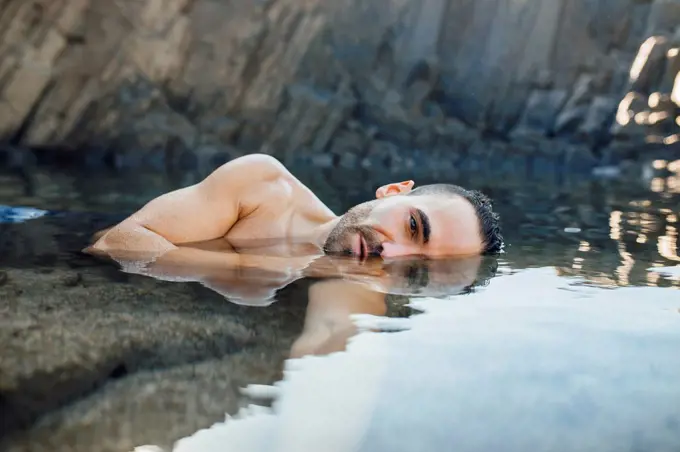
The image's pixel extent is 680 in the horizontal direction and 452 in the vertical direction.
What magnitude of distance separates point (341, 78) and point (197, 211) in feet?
23.4

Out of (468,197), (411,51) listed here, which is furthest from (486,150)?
(468,197)

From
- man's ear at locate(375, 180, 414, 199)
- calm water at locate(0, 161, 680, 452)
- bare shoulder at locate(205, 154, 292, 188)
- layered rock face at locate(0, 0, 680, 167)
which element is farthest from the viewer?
layered rock face at locate(0, 0, 680, 167)

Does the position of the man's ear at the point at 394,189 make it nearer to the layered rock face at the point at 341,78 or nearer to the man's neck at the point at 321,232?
the man's neck at the point at 321,232

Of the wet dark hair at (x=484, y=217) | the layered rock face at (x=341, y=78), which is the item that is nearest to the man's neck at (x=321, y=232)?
the wet dark hair at (x=484, y=217)

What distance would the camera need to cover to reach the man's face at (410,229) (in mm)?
2078

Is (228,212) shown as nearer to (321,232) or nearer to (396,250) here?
(321,232)

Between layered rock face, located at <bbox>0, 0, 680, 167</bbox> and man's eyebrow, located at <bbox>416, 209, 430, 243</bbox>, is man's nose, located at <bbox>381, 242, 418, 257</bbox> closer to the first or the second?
man's eyebrow, located at <bbox>416, 209, 430, 243</bbox>

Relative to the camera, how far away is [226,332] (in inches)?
45.2

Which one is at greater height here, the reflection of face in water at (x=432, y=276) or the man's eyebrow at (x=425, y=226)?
the man's eyebrow at (x=425, y=226)

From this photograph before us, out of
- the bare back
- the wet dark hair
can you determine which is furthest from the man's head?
the bare back

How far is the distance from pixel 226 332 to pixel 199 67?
24.6 feet

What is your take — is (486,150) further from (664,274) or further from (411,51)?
(664,274)

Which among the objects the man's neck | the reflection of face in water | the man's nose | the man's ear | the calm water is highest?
the man's ear

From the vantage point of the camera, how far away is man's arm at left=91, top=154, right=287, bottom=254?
209cm
